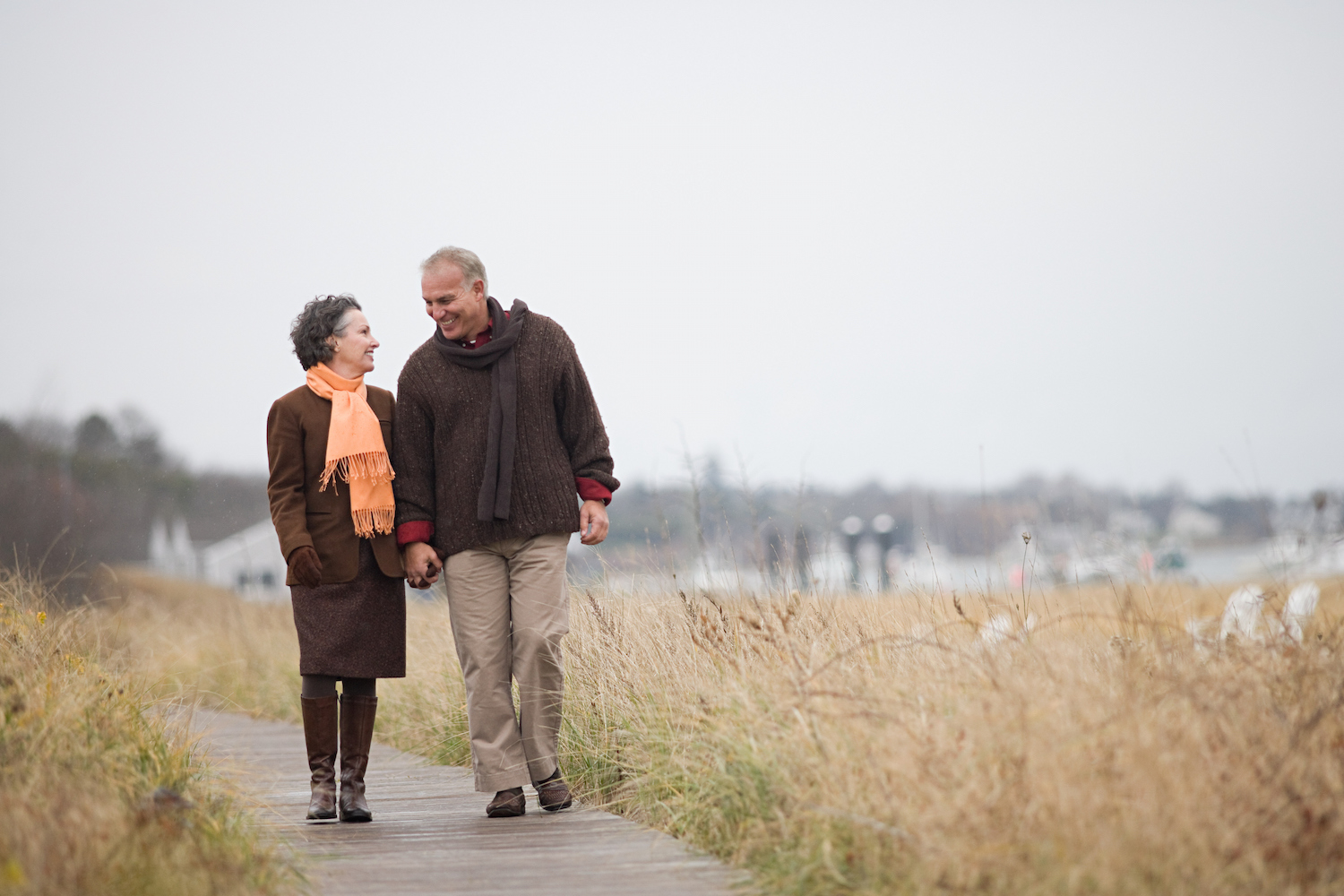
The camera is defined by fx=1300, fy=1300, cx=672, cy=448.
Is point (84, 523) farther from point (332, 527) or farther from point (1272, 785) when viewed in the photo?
point (1272, 785)

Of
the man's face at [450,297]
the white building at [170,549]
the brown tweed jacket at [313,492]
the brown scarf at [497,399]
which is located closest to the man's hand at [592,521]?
the brown scarf at [497,399]

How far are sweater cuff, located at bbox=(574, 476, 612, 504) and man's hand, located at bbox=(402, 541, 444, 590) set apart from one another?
1.98 ft

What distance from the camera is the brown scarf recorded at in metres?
4.77

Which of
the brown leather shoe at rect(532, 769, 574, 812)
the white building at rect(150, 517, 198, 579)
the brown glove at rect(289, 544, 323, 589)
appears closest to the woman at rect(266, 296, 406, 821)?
the brown glove at rect(289, 544, 323, 589)

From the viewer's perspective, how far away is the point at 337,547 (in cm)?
478

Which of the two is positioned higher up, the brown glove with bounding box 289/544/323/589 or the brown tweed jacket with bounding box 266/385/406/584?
the brown tweed jacket with bounding box 266/385/406/584

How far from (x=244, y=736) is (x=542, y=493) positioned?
456 centimetres

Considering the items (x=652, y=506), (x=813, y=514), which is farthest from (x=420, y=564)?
(x=813, y=514)

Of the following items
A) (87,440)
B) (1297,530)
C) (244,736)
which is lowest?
(244,736)

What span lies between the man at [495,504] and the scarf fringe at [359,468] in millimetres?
139

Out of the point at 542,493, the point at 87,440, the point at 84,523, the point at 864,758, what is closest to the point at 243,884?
the point at 864,758

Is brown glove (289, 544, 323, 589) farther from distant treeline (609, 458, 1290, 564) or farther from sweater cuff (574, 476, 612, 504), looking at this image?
distant treeline (609, 458, 1290, 564)

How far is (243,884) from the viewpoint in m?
3.05

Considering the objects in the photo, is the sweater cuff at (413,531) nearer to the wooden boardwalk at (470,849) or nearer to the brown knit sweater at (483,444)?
the brown knit sweater at (483,444)
